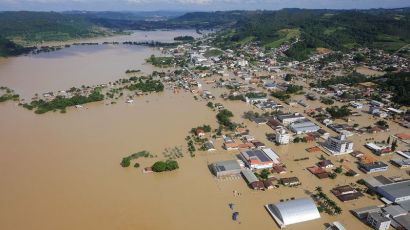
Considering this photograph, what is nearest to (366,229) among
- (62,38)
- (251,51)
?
(251,51)

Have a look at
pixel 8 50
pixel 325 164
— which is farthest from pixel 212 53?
pixel 325 164

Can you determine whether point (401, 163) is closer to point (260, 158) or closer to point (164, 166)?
point (260, 158)

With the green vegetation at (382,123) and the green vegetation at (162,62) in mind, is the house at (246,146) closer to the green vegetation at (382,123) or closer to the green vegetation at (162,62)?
the green vegetation at (382,123)

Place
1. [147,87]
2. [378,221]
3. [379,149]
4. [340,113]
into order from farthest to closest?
[147,87], [340,113], [379,149], [378,221]

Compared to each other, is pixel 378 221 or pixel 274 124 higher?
pixel 378 221

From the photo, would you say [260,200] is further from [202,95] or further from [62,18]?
[62,18]

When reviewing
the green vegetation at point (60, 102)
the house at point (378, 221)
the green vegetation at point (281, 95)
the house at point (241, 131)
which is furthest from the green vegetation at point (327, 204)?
the green vegetation at point (60, 102)

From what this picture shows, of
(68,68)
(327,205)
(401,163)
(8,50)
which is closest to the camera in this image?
(327,205)
